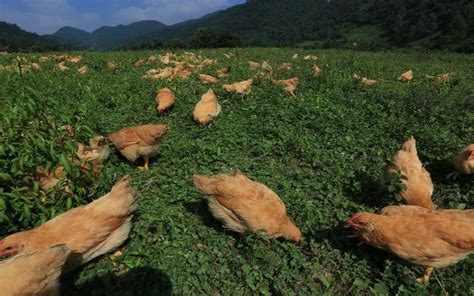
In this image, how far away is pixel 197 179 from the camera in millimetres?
4395

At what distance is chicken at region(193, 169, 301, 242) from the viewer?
419cm

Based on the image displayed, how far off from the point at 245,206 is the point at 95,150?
8.71ft

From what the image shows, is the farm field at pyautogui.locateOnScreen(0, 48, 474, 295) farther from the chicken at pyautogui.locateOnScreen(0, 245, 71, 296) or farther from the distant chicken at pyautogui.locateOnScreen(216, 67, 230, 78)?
the distant chicken at pyautogui.locateOnScreen(216, 67, 230, 78)

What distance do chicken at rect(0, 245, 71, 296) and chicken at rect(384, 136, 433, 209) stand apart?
4.12 meters

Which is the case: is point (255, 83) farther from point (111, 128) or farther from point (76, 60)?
point (76, 60)

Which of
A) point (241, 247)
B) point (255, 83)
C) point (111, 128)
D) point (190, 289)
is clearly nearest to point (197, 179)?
point (241, 247)

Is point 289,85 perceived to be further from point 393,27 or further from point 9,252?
point 393,27

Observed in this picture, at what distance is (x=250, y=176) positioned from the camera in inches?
227

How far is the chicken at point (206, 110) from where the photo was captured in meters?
7.69

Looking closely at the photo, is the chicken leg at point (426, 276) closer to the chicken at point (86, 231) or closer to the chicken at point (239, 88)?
the chicken at point (86, 231)

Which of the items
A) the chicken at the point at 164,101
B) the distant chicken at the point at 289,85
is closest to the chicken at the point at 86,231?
the chicken at the point at 164,101

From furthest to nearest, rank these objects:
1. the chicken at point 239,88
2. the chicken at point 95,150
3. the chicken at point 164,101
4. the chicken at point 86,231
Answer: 1. the chicken at point 239,88
2. the chicken at point 164,101
3. the chicken at point 95,150
4. the chicken at point 86,231

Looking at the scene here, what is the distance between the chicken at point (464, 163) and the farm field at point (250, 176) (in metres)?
0.21

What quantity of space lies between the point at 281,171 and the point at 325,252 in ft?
6.53
